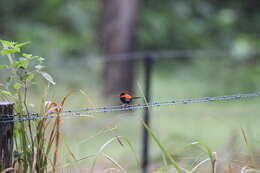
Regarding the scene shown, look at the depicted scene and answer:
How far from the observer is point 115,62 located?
6.93 m

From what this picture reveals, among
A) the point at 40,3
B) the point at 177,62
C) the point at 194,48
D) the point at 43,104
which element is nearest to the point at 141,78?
the point at 177,62

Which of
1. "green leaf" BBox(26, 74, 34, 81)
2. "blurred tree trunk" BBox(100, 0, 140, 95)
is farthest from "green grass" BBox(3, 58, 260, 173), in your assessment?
"green leaf" BBox(26, 74, 34, 81)

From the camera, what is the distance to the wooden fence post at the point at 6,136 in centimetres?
172

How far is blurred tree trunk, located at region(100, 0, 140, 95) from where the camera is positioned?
6918 mm

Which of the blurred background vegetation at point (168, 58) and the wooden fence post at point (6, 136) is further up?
the blurred background vegetation at point (168, 58)

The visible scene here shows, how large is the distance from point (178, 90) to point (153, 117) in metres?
1.02

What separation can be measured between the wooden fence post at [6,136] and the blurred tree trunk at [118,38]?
510cm

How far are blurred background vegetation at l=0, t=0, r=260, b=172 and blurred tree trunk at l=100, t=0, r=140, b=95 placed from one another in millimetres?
121

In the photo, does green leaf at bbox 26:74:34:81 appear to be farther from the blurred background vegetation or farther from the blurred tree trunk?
the blurred tree trunk

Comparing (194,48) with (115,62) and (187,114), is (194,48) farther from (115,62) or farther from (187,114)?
(187,114)

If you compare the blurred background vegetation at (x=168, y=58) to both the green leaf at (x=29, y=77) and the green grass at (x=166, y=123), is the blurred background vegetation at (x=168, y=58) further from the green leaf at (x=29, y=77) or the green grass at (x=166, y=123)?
the green leaf at (x=29, y=77)

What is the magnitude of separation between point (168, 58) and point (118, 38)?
1659 millimetres

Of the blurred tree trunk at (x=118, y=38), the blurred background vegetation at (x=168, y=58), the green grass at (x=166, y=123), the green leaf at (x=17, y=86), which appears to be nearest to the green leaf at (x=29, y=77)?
the green leaf at (x=17, y=86)

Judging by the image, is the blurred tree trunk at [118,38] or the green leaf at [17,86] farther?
the blurred tree trunk at [118,38]
